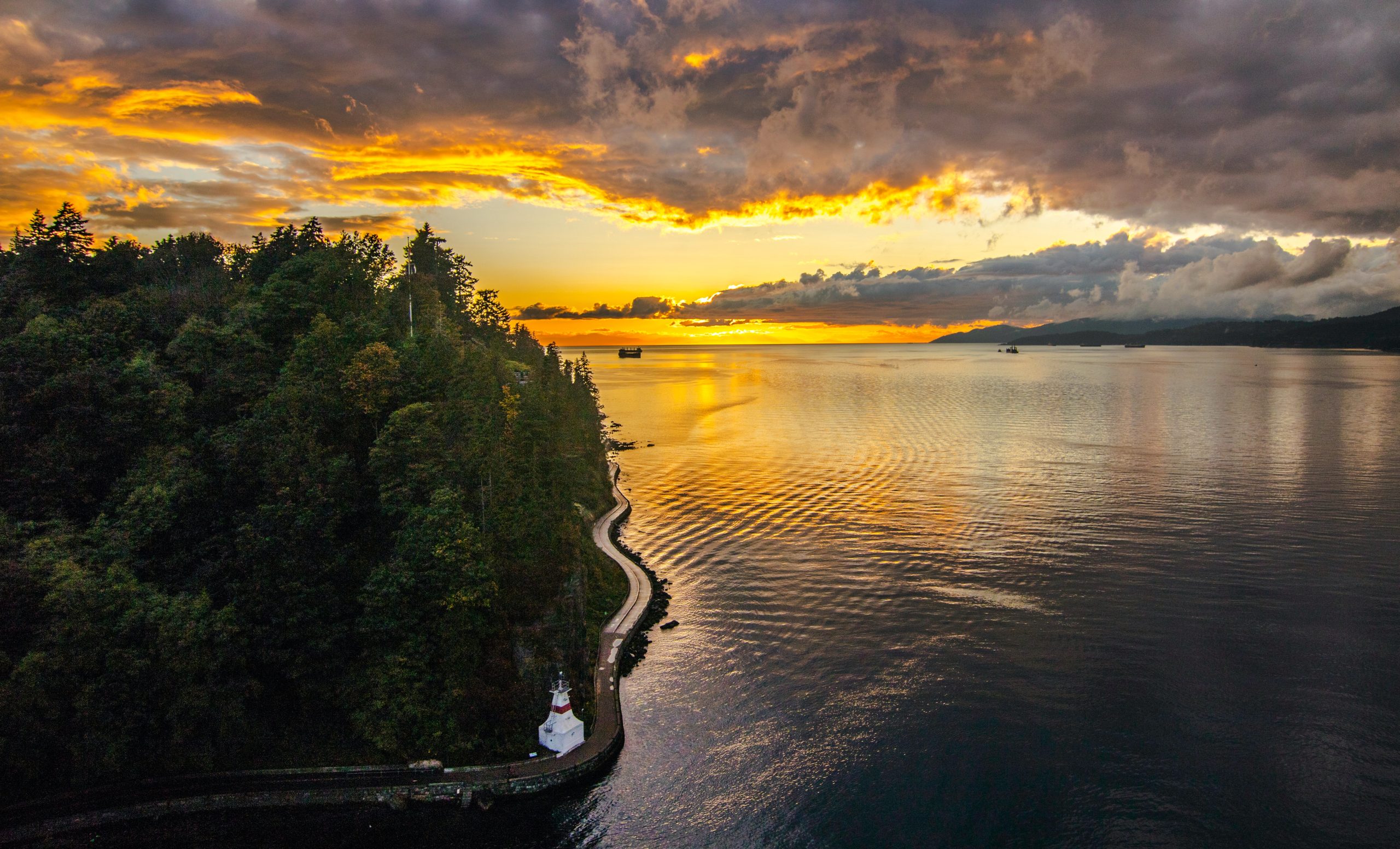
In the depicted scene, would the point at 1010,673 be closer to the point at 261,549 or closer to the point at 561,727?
the point at 561,727

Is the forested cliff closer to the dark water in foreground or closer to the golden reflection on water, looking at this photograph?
the dark water in foreground

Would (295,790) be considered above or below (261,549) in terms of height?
below

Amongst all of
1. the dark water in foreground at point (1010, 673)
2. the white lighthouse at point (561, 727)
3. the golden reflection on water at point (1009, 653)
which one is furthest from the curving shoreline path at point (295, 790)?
the golden reflection on water at point (1009, 653)

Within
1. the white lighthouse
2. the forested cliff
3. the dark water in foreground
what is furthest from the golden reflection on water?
the forested cliff

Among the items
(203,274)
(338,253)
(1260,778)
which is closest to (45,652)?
(338,253)

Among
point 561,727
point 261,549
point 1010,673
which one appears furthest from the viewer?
point 1010,673

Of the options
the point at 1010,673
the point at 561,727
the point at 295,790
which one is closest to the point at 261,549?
the point at 295,790
